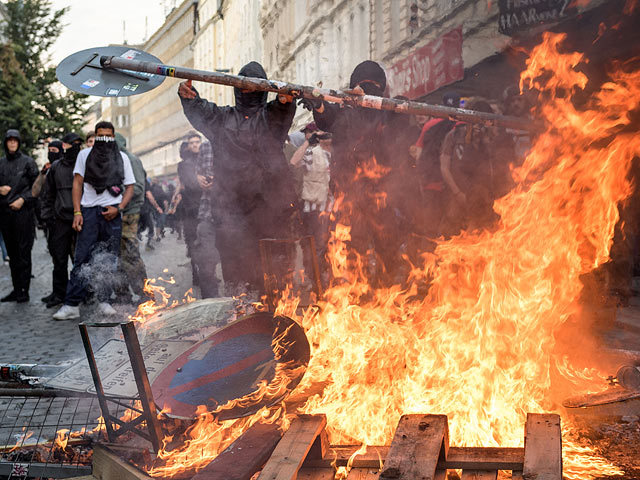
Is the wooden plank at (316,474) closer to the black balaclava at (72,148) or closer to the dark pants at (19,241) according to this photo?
the black balaclava at (72,148)

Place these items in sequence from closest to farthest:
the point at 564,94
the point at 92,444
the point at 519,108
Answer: the point at 92,444 < the point at 564,94 < the point at 519,108

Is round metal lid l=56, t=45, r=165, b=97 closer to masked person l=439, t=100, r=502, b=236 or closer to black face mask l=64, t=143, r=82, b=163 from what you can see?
masked person l=439, t=100, r=502, b=236

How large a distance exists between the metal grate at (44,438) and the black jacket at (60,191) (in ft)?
14.0

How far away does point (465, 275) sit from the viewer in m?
5.04

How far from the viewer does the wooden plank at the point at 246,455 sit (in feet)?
9.36

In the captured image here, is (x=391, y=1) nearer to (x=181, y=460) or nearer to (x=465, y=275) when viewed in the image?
(x=465, y=275)

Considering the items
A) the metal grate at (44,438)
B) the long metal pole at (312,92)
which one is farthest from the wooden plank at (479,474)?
the long metal pole at (312,92)

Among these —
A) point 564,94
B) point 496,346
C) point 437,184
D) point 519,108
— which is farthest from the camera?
point 437,184

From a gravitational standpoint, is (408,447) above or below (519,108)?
below

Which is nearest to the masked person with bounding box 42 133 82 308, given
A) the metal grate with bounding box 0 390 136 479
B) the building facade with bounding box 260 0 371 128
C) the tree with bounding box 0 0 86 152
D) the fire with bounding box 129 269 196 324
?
the fire with bounding box 129 269 196 324

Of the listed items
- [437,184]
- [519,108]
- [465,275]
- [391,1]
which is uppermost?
[391,1]

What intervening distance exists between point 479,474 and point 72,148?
23.5 feet

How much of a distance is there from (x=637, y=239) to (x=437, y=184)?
2128 millimetres

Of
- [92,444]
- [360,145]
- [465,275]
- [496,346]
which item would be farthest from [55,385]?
[360,145]
